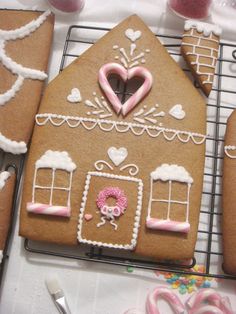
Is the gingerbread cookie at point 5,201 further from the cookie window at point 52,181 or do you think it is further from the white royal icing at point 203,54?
the white royal icing at point 203,54

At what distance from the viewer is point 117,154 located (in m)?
1.15

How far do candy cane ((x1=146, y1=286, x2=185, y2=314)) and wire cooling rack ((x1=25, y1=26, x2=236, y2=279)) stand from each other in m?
0.06

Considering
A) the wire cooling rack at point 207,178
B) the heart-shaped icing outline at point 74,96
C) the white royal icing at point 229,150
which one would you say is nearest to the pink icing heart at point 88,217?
the wire cooling rack at point 207,178

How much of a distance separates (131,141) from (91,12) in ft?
1.99

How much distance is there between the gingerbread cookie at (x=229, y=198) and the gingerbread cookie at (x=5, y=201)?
64cm

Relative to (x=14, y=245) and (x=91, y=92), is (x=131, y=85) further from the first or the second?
(x=14, y=245)

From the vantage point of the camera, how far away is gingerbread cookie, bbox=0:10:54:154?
1194 millimetres

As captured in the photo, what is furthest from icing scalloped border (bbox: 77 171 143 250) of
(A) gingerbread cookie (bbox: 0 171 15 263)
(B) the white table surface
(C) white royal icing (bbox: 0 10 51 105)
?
(C) white royal icing (bbox: 0 10 51 105)

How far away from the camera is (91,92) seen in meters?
1.20

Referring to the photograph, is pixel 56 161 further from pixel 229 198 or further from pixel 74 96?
pixel 229 198

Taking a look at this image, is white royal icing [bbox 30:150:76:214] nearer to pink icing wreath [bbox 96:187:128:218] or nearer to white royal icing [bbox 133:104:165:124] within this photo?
pink icing wreath [bbox 96:187:128:218]

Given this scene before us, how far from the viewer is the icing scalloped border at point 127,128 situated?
117cm

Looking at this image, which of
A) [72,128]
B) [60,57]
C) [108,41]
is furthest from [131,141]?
[60,57]

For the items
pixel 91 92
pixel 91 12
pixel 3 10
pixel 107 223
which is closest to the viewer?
pixel 107 223
